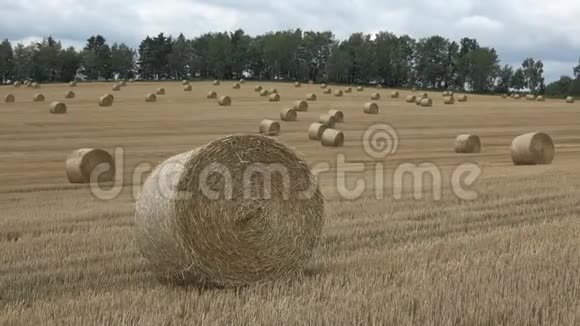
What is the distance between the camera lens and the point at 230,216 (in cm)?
731

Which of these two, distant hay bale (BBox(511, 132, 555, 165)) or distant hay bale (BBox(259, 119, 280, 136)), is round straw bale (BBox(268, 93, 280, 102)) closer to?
distant hay bale (BBox(259, 119, 280, 136))

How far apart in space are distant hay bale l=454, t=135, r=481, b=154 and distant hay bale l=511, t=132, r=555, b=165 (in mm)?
2798

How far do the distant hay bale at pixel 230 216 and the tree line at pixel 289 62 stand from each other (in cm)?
8298

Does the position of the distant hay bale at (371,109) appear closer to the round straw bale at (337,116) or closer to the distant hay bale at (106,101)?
the round straw bale at (337,116)

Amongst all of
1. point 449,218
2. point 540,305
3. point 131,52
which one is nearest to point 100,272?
point 540,305

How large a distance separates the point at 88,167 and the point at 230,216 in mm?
9346

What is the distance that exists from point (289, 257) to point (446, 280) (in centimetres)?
156

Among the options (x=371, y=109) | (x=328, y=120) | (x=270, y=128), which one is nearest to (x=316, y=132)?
(x=270, y=128)

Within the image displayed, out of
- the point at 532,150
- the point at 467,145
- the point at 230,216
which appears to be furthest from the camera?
the point at 467,145

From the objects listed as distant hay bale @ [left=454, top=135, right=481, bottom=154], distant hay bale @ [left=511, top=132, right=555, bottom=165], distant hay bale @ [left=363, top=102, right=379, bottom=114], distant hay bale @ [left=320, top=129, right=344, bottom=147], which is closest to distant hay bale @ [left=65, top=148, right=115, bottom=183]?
distant hay bale @ [left=320, top=129, right=344, bottom=147]

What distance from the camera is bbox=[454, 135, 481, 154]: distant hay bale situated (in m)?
22.2

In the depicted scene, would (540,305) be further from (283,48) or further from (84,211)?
(283,48)

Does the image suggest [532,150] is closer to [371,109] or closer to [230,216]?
[230,216]

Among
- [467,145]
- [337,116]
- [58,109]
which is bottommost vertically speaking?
[467,145]
